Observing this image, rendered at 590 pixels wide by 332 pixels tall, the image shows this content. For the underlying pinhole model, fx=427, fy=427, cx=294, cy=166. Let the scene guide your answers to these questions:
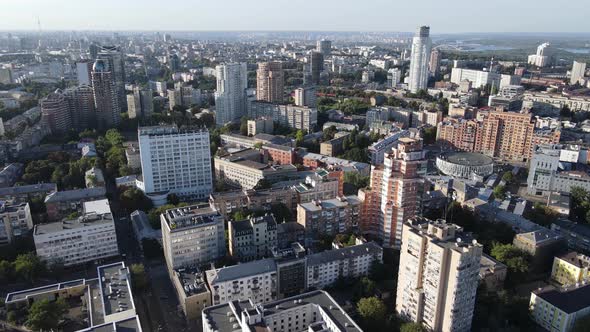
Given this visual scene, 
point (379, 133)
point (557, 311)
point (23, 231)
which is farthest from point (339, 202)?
point (379, 133)

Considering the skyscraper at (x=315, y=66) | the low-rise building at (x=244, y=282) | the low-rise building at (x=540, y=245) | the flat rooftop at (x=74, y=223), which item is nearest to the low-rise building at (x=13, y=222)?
the flat rooftop at (x=74, y=223)

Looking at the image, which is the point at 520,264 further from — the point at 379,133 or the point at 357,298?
the point at 379,133

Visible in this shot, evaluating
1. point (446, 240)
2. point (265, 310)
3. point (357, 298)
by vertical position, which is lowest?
point (357, 298)

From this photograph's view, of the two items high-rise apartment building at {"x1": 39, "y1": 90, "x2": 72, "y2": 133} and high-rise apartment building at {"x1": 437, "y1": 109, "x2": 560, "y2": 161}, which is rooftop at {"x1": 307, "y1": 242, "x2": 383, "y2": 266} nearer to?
high-rise apartment building at {"x1": 437, "y1": 109, "x2": 560, "y2": 161}

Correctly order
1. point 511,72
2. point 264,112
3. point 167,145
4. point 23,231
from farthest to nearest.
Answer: point 511,72 → point 264,112 → point 167,145 → point 23,231

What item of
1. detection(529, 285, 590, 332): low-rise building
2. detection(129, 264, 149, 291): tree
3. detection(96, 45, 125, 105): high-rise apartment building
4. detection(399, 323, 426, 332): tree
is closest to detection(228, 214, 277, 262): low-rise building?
detection(129, 264, 149, 291): tree

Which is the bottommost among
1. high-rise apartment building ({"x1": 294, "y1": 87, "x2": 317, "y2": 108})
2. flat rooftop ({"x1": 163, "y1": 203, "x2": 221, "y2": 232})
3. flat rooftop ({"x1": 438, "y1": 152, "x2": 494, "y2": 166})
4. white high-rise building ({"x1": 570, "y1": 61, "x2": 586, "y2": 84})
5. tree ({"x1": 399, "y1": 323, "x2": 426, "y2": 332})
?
tree ({"x1": 399, "y1": 323, "x2": 426, "y2": 332})
